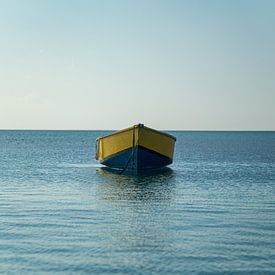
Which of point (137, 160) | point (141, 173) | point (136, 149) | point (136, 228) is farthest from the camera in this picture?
point (141, 173)

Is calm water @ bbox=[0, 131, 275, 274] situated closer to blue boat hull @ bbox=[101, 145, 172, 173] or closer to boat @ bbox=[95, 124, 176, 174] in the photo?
boat @ bbox=[95, 124, 176, 174]

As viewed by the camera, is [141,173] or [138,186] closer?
[138,186]

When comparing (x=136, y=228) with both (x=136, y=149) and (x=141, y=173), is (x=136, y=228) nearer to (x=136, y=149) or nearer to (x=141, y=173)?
(x=136, y=149)

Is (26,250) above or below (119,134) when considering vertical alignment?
below

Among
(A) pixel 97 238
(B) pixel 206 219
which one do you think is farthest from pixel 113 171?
(A) pixel 97 238

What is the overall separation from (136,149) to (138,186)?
6420mm

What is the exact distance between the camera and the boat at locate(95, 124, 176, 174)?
36219mm

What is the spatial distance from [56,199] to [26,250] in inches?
414

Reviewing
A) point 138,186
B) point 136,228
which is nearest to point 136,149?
point 138,186

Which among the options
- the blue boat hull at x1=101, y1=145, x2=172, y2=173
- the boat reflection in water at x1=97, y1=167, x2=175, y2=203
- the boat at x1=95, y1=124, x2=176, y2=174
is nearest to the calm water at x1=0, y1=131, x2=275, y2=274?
the boat reflection in water at x1=97, y1=167, x2=175, y2=203

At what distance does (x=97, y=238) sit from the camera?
15.1 meters

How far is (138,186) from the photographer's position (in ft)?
100.0

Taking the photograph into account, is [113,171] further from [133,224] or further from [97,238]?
[97,238]

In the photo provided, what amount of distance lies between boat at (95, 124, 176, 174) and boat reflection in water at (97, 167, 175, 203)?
2.64 ft
